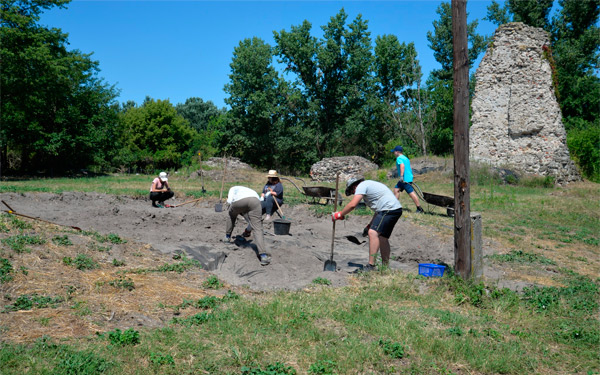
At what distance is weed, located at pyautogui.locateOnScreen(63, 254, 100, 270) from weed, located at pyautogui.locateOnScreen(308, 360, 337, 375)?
4078 millimetres

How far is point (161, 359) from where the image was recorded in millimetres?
3830

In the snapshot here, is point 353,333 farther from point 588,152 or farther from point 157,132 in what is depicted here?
point 157,132

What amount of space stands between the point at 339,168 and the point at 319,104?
12866 mm

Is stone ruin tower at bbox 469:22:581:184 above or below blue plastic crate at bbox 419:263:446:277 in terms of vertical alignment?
above

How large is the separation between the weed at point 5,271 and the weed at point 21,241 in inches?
22.5

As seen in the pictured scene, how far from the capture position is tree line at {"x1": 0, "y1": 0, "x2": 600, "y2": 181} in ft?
101

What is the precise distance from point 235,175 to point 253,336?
2277 cm

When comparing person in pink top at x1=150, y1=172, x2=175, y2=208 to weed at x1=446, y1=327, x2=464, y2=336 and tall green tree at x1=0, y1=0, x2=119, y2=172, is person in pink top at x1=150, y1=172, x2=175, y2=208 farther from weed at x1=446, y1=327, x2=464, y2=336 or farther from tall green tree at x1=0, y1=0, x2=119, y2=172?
tall green tree at x1=0, y1=0, x2=119, y2=172

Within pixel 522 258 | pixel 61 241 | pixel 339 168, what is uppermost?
pixel 339 168

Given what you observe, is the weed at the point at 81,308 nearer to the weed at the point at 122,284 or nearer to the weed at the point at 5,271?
the weed at the point at 122,284

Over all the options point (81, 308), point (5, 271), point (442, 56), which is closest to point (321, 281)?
point (81, 308)

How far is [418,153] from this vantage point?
39000 mm

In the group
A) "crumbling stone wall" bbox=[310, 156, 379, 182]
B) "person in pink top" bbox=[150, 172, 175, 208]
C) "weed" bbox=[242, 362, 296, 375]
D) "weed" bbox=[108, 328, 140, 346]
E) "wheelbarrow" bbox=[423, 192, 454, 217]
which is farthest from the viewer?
"crumbling stone wall" bbox=[310, 156, 379, 182]

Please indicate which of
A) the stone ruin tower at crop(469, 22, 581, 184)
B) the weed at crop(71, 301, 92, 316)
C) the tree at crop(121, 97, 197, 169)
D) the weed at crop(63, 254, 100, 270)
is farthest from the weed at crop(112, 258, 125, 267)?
the tree at crop(121, 97, 197, 169)
